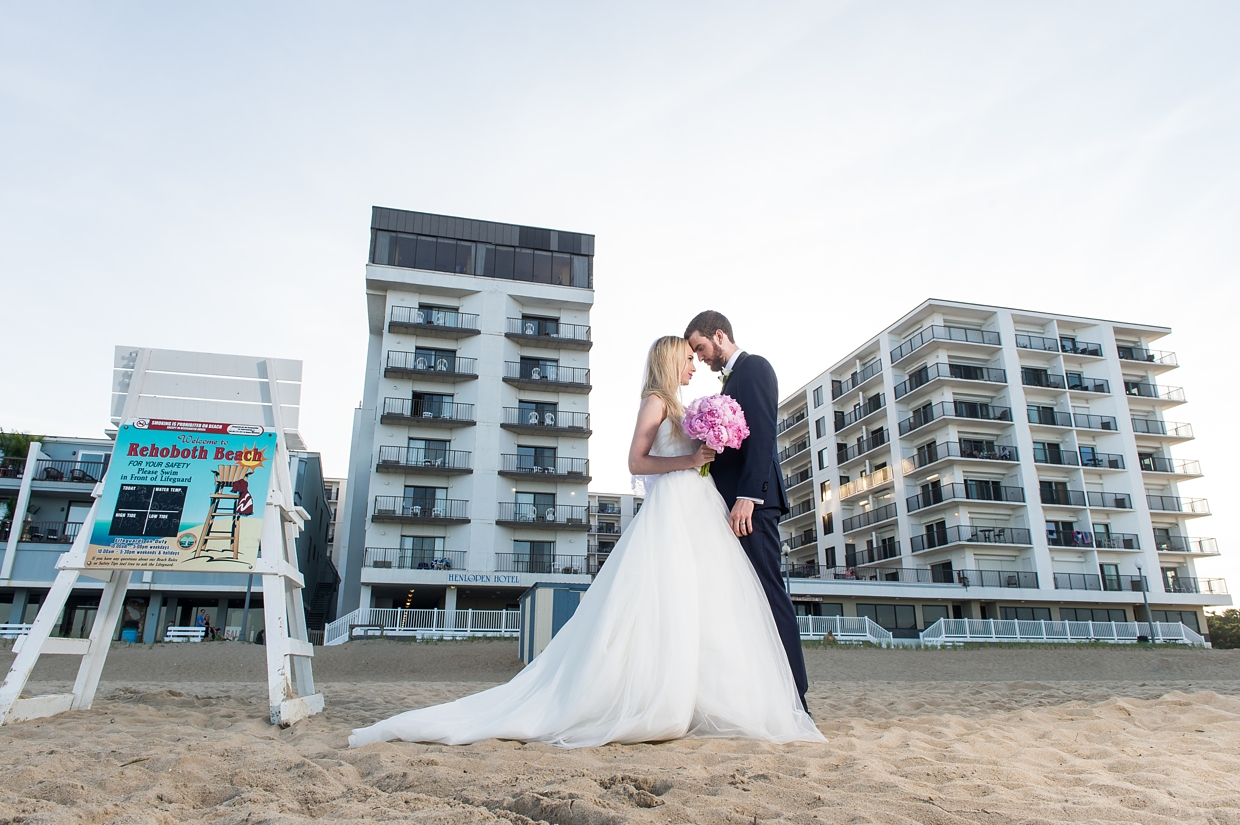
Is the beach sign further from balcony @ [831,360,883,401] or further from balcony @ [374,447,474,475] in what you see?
balcony @ [831,360,883,401]

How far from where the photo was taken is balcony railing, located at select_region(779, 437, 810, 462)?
51.0m

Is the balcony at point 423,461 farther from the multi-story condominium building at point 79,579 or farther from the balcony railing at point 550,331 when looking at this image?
the balcony railing at point 550,331

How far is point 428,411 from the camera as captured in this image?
107 feet

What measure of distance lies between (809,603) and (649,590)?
35.2 metres

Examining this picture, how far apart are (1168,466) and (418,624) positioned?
133ft

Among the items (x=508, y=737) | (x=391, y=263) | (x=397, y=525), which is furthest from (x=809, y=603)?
(x=508, y=737)

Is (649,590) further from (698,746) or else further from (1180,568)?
(1180,568)

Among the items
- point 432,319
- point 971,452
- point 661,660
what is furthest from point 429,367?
point 661,660

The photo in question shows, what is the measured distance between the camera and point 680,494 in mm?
4105

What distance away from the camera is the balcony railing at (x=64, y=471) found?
3058cm

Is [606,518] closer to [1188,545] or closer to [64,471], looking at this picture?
[1188,545]

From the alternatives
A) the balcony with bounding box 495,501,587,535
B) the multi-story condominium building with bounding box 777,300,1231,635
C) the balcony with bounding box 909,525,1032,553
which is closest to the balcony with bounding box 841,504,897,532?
the multi-story condominium building with bounding box 777,300,1231,635

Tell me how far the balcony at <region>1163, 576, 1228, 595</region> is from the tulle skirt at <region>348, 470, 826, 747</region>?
44.7 meters

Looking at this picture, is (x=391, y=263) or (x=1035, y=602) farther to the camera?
(x=1035, y=602)
